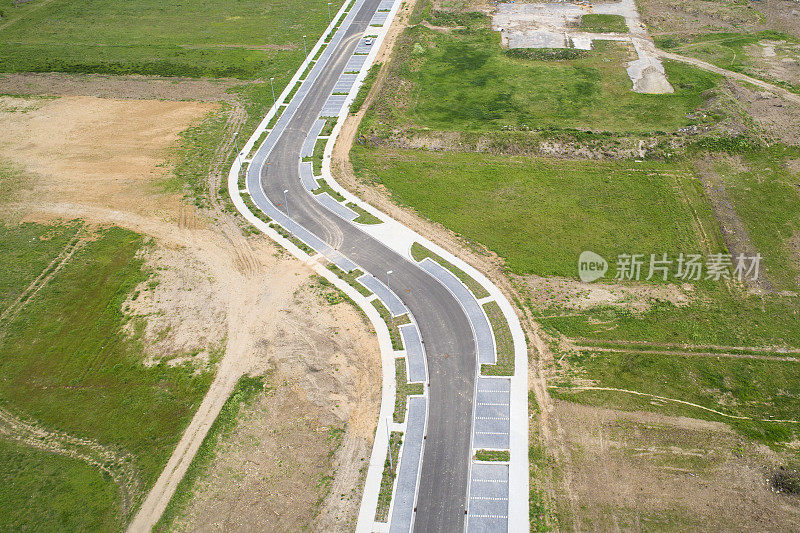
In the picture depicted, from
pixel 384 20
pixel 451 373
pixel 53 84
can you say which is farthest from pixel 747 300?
pixel 53 84

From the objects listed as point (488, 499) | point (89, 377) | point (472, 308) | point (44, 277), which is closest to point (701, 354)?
point (472, 308)

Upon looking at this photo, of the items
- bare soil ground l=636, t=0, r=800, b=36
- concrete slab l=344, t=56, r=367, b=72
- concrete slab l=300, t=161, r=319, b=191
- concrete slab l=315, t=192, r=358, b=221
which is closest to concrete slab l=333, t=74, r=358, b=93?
concrete slab l=344, t=56, r=367, b=72

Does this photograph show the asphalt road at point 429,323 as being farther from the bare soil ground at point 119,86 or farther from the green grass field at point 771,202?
the green grass field at point 771,202

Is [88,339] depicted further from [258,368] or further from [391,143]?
[391,143]

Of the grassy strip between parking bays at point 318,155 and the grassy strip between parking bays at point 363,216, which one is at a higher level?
the grassy strip between parking bays at point 318,155

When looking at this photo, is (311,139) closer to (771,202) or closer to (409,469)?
(409,469)

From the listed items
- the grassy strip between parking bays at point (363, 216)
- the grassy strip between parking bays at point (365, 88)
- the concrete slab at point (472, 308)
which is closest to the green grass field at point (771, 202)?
the concrete slab at point (472, 308)
